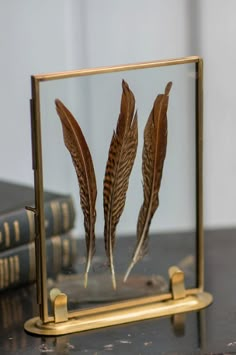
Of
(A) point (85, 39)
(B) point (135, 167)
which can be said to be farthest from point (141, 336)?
(A) point (85, 39)

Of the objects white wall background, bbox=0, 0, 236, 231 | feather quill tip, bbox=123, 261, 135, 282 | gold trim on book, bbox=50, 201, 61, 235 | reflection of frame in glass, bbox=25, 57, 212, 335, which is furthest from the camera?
white wall background, bbox=0, 0, 236, 231

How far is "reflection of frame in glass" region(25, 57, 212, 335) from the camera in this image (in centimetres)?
108

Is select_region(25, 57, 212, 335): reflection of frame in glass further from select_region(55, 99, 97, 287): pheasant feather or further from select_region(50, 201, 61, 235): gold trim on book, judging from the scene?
select_region(50, 201, 61, 235): gold trim on book

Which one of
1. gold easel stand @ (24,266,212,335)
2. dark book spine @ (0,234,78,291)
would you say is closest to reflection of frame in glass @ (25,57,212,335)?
gold easel stand @ (24,266,212,335)

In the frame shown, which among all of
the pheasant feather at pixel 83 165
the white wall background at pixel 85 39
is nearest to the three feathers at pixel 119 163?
the pheasant feather at pixel 83 165

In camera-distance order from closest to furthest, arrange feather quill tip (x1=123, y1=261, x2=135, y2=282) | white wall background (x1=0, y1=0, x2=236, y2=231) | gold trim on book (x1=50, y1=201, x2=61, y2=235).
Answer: feather quill tip (x1=123, y1=261, x2=135, y2=282)
gold trim on book (x1=50, y1=201, x2=61, y2=235)
white wall background (x1=0, y1=0, x2=236, y2=231)

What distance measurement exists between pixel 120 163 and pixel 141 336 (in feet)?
0.61

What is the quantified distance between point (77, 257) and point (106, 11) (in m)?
0.83

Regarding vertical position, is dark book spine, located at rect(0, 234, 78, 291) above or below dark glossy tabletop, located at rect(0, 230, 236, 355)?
above

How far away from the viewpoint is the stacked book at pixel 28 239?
4.13 feet

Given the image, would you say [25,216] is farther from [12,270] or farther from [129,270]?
[129,270]

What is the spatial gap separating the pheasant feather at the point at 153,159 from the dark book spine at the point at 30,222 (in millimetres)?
155

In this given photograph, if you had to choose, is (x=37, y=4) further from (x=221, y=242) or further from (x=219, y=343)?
(x=219, y=343)

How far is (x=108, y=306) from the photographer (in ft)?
3.83
